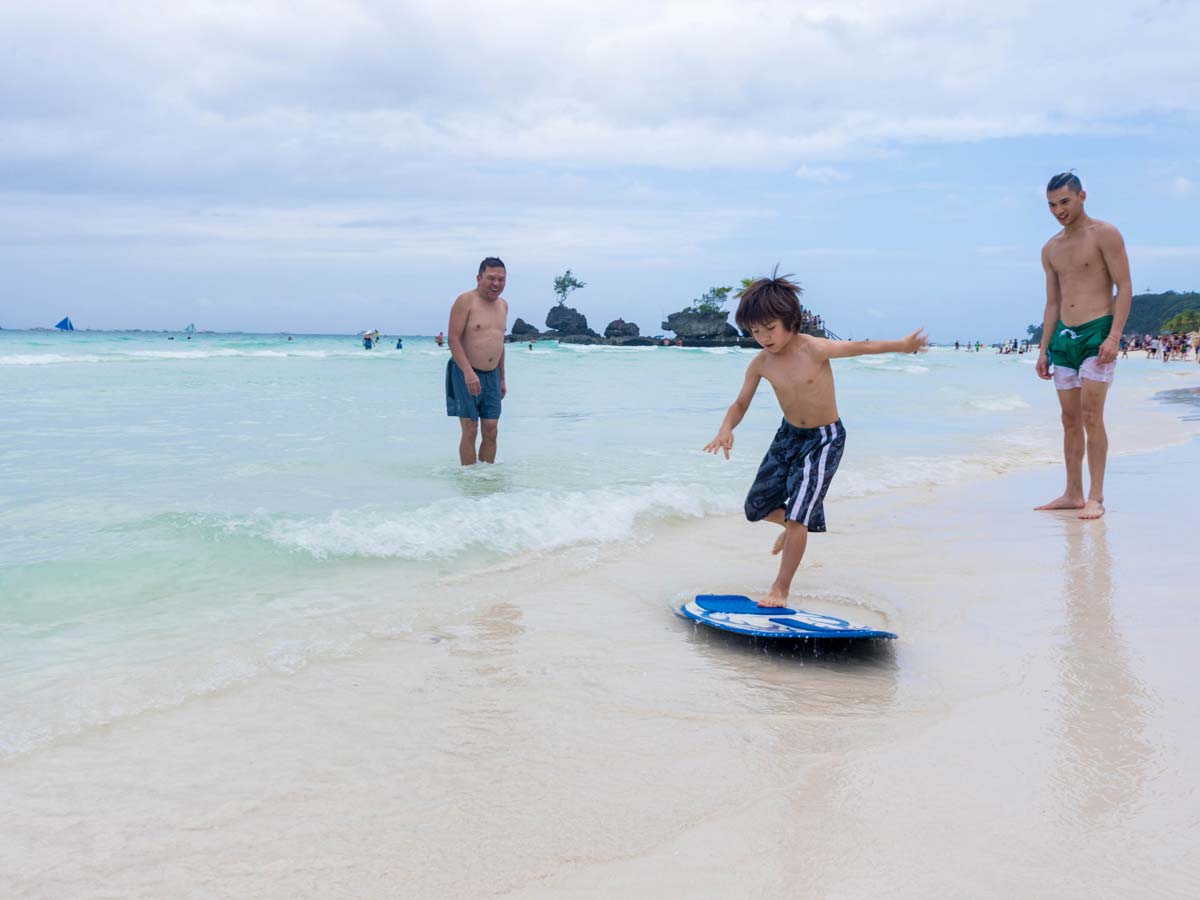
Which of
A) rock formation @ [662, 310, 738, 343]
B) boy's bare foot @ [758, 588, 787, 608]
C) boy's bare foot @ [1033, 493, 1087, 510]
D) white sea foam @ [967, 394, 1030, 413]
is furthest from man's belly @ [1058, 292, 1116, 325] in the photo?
rock formation @ [662, 310, 738, 343]

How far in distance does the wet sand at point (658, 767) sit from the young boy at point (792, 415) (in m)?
0.44

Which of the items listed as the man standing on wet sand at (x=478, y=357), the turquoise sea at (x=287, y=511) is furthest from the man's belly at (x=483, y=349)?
the turquoise sea at (x=287, y=511)

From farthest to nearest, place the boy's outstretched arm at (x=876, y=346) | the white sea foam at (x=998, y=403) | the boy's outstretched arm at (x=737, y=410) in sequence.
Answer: the white sea foam at (x=998, y=403)
the boy's outstretched arm at (x=737, y=410)
the boy's outstretched arm at (x=876, y=346)

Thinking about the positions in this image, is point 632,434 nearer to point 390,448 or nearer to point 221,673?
point 390,448

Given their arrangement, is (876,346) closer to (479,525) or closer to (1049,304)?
(479,525)

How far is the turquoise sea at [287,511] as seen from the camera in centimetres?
333

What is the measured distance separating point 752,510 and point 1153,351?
71555 millimetres

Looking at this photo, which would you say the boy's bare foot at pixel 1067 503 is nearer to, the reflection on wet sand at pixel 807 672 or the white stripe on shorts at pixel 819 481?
the white stripe on shorts at pixel 819 481

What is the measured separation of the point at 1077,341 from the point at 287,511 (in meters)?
5.39

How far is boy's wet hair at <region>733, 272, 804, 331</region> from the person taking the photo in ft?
12.9

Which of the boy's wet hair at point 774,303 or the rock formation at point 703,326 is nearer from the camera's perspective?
the boy's wet hair at point 774,303

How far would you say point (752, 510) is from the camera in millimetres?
4219

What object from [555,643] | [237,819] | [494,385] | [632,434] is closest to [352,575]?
[555,643]

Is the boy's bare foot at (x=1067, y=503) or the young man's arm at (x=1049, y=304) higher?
the young man's arm at (x=1049, y=304)
